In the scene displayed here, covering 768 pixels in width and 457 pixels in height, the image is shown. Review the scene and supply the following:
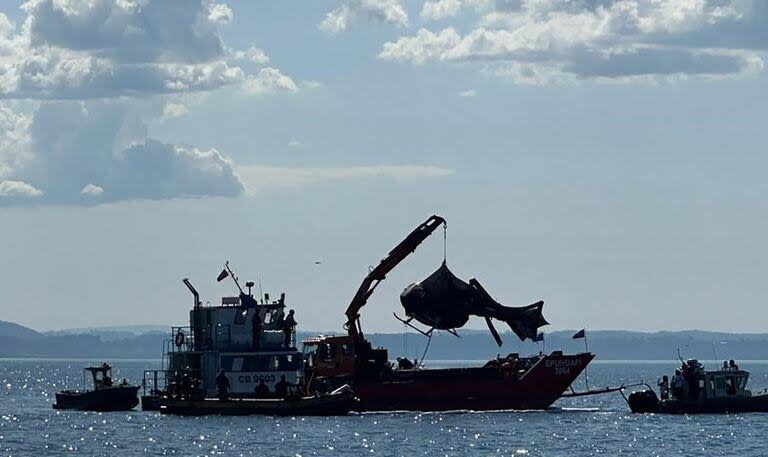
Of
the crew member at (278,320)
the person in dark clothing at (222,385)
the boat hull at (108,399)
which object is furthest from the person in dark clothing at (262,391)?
the boat hull at (108,399)

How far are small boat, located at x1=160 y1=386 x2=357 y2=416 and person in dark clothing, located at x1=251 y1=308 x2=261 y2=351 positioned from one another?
4.05 meters

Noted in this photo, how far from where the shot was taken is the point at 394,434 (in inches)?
3529

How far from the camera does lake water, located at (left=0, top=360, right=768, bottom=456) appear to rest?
3211 inches

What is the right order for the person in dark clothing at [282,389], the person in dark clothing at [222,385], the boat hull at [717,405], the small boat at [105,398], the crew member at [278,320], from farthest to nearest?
1. the small boat at [105,398]
2. the crew member at [278,320]
3. the boat hull at [717,405]
4. the person in dark clothing at [222,385]
5. the person in dark clothing at [282,389]

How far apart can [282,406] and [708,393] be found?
24.0m

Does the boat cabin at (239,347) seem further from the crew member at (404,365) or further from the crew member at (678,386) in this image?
the crew member at (678,386)

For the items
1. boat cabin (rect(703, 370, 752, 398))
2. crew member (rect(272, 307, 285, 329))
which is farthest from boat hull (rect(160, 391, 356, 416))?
boat cabin (rect(703, 370, 752, 398))

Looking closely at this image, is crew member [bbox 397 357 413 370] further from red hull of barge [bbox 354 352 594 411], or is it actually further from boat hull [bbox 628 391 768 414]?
boat hull [bbox 628 391 768 414]

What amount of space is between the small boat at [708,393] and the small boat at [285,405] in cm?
1844

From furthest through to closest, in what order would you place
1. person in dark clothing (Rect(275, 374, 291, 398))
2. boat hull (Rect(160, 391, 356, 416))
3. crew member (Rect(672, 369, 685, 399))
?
1. crew member (Rect(672, 369, 685, 399))
2. person in dark clothing (Rect(275, 374, 291, 398))
3. boat hull (Rect(160, 391, 356, 416))

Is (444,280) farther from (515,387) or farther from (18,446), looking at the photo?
(18,446)

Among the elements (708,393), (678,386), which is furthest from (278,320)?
(708,393)

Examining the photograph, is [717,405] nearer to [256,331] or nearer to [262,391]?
[262,391]

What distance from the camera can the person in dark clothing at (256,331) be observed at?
3976 inches
